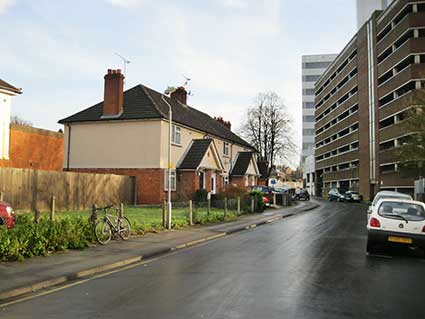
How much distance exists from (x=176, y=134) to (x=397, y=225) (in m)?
23.0

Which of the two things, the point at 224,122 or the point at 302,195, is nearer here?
the point at 224,122

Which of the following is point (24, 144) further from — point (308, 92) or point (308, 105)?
point (308, 105)

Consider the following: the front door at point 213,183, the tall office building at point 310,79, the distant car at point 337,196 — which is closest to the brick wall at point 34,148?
the front door at point 213,183

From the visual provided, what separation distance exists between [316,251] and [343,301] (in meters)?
5.71

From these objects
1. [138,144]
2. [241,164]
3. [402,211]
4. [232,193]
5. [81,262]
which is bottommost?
[81,262]

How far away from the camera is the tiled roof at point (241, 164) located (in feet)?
146

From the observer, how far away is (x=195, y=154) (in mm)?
34062

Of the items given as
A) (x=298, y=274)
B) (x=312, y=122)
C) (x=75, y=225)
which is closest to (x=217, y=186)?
(x=75, y=225)

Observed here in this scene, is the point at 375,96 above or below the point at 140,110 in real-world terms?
above

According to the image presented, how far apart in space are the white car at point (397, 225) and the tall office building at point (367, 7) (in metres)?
61.3

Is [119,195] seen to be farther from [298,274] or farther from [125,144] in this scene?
[298,274]

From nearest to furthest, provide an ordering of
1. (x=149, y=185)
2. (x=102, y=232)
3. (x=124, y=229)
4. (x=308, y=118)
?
(x=102, y=232), (x=124, y=229), (x=149, y=185), (x=308, y=118)

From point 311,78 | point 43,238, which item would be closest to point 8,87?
point 43,238

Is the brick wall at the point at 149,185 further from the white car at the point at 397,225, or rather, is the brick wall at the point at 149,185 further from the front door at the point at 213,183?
the white car at the point at 397,225
